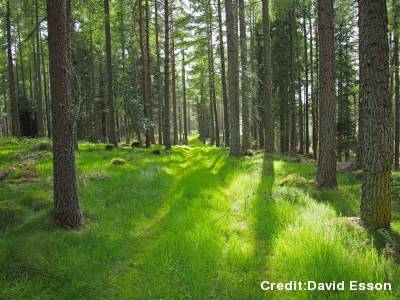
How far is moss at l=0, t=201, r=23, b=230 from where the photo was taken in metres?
6.46

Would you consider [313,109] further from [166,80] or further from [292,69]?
[166,80]

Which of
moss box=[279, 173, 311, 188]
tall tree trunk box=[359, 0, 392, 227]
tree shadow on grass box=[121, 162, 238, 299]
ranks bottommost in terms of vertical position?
tree shadow on grass box=[121, 162, 238, 299]

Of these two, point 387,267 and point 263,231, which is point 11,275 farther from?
point 387,267

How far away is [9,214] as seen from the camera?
21.9ft

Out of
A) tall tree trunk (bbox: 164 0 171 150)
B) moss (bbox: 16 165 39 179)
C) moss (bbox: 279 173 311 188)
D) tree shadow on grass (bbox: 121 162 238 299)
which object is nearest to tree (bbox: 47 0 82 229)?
tree shadow on grass (bbox: 121 162 238 299)

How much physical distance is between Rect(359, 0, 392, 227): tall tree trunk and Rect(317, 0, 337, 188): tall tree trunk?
353cm

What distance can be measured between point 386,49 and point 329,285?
167 inches

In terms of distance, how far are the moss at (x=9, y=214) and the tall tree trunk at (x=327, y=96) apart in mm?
7998

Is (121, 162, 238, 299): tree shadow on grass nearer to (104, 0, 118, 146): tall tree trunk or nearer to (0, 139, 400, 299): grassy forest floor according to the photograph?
(0, 139, 400, 299): grassy forest floor

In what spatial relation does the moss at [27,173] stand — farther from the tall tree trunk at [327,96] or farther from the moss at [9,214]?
the tall tree trunk at [327,96]

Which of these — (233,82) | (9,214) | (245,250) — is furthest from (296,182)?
(233,82)

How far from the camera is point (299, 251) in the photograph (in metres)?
5.15

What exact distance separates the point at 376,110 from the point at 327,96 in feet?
12.8

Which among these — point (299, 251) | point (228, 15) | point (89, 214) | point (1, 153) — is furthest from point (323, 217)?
point (1, 153)
